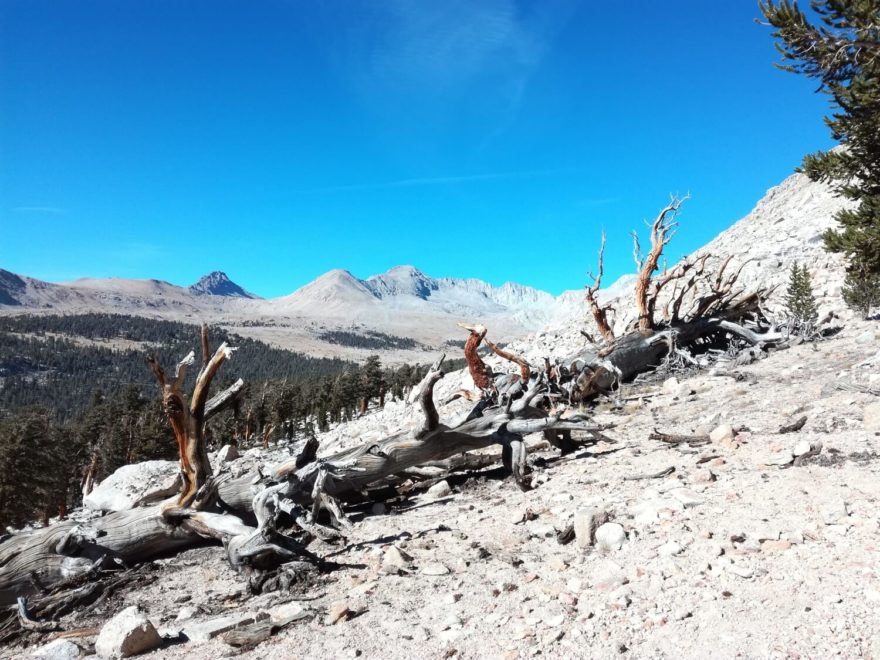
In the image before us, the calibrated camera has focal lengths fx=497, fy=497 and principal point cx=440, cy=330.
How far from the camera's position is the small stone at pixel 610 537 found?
168 inches

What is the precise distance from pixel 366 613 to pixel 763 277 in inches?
997

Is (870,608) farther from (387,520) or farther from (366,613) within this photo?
(387,520)

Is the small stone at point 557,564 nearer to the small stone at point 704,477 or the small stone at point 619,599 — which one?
the small stone at point 619,599

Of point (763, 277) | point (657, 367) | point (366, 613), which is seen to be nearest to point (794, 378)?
point (657, 367)

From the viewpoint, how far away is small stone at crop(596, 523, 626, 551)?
4277mm

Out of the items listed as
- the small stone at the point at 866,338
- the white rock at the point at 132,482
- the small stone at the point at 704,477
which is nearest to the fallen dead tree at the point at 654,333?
the small stone at the point at 866,338

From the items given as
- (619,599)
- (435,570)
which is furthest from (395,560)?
(619,599)

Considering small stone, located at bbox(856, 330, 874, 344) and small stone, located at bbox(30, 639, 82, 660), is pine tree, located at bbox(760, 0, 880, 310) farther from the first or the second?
small stone, located at bbox(30, 639, 82, 660)

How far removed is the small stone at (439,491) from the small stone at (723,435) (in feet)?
12.2

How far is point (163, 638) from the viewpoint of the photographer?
3891mm

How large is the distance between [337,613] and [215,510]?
10.3ft

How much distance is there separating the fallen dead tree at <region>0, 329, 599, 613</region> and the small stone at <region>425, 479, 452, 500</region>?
0.43m

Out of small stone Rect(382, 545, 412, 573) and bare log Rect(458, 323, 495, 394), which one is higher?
bare log Rect(458, 323, 495, 394)

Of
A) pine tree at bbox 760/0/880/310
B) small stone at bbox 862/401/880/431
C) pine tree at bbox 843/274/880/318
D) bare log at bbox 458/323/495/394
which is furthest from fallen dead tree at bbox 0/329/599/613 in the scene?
pine tree at bbox 843/274/880/318
